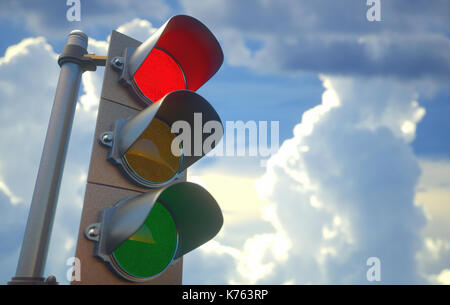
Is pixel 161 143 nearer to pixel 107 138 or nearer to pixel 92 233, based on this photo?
pixel 107 138

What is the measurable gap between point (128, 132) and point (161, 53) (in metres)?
0.81

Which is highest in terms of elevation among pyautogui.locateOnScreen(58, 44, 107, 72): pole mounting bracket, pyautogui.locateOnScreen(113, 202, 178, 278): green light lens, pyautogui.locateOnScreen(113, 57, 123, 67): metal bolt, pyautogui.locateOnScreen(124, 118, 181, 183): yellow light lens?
pyautogui.locateOnScreen(58, 44, 107, 72): pole mounting bracket

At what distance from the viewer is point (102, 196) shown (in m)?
2.53

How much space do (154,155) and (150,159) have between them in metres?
0.04

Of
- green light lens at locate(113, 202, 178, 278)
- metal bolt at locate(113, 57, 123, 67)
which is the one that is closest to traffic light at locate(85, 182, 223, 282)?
green light lens at locate(113, 202, 178, 278)

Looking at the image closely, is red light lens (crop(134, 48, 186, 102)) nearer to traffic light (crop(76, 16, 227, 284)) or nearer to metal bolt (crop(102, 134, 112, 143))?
traffic light (crop(76, 16, 227, 284))

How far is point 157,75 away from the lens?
9.91 feet

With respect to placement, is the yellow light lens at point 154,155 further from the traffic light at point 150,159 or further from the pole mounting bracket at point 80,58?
the pole mounting bracket at point 80,58

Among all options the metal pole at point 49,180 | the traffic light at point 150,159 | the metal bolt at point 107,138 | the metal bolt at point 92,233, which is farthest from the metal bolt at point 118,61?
the metal bolt at point 92,233

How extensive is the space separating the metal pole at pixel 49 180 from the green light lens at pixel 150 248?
46 cm

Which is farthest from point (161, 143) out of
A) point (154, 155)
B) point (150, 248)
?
point (150, 248)

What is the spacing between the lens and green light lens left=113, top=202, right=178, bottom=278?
241cm
